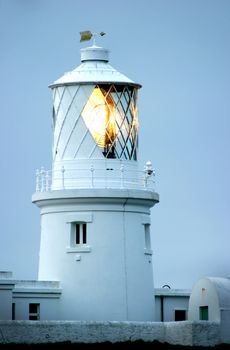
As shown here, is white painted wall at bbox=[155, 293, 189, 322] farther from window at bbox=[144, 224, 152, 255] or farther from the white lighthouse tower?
window at bbox=[144, 224, 152, 255]

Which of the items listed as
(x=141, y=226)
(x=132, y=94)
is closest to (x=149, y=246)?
(x=141, y=226)

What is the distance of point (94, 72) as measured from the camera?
55.0 meters

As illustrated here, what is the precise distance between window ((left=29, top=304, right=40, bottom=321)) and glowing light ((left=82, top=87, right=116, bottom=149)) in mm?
4808

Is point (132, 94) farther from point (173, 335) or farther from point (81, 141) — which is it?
point (173, 335)

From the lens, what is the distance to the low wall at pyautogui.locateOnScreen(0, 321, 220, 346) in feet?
167

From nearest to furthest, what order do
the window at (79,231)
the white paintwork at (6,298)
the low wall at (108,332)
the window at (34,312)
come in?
the low wall at (108,332) < the white paintwork at (6,298) < the window at (34,312) < the window at (79,231)

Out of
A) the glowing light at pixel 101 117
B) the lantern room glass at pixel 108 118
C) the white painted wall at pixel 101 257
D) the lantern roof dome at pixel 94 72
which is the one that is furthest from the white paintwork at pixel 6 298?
the lantern roof dome at pixel 94 72

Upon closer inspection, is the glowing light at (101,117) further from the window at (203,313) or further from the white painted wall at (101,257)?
the window at (203,313)

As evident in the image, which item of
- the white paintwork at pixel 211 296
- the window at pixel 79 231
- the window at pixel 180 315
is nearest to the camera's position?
the white paintwork at pixel 211 296

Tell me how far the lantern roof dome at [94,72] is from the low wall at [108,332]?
6.99 meters

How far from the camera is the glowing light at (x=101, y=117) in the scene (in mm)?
54594

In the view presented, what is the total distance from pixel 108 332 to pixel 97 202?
13.4ft

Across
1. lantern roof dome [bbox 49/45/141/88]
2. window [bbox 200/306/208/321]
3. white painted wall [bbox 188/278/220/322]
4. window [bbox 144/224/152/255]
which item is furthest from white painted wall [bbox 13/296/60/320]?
lantern roof dome [bbox 49/45/141/88]

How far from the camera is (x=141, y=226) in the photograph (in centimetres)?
5491
